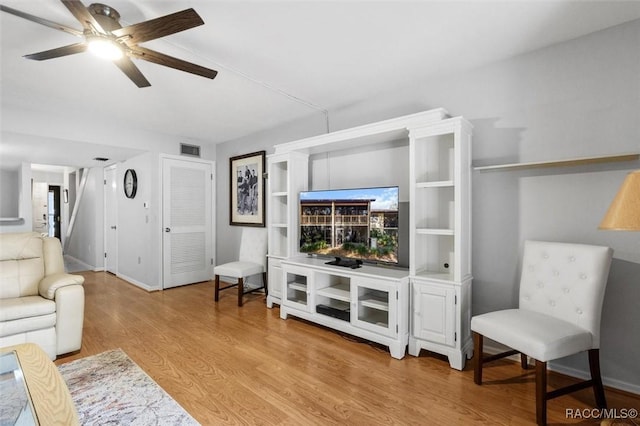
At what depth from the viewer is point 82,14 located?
1.57 meters

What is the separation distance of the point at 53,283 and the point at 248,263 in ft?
6.63

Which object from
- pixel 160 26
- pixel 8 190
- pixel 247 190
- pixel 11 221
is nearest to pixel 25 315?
pixel 160 26

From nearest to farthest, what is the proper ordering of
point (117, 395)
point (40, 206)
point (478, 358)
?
point (117, 395) < point (478, 358) < point (40, 206)

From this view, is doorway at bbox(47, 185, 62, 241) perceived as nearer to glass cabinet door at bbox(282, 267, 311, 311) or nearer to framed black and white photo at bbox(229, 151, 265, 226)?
framed black and white photo at bbox(229, 151, 265, 226)

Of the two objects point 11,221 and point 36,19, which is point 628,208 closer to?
point 36,19

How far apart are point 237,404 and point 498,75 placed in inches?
123

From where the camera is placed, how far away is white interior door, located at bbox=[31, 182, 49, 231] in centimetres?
776

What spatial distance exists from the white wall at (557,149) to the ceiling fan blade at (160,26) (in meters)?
2.11

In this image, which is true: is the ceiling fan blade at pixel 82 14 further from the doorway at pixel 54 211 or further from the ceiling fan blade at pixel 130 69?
the doorway at pixel 54 211

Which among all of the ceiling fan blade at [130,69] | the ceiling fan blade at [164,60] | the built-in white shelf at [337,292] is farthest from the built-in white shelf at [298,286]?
the ceiling fan blade at [130,69]

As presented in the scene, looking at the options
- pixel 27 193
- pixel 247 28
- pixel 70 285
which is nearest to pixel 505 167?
pixel 247 28

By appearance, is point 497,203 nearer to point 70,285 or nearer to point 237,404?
point 237,404

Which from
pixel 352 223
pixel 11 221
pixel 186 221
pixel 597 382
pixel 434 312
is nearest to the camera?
pixel 597 382

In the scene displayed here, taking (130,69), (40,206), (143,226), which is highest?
(130,69)
